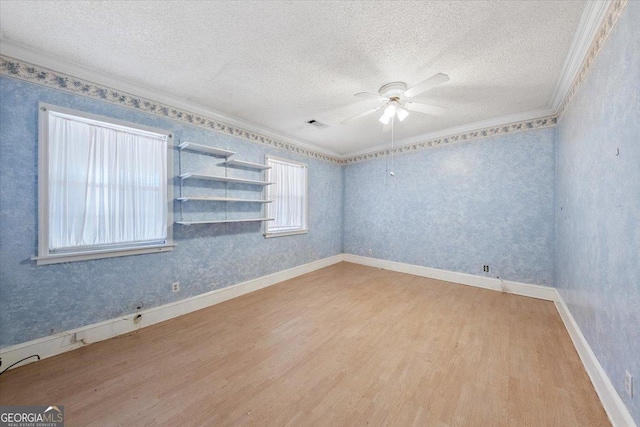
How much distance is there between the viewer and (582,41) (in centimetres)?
173

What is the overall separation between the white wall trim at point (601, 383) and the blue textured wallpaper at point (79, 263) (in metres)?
3.62

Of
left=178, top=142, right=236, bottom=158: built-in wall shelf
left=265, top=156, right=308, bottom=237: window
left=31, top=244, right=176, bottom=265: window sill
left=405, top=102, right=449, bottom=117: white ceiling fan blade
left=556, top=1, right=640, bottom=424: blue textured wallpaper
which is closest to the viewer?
left=556, top=1, right=640, bottom=424: blue textured wallpaper

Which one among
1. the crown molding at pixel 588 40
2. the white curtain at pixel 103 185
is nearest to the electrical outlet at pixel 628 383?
the crown molding at pixel 588 40

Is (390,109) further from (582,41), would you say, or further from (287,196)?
(287,196)

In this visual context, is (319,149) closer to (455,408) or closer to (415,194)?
(415,194)

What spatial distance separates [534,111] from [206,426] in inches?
192

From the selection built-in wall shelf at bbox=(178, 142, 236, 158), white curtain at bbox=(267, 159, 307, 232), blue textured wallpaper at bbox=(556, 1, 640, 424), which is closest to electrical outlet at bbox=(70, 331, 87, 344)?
built-in wall shelf at bbox=(178, 142, 236, 158)

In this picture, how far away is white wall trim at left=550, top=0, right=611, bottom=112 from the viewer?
57.6 inches

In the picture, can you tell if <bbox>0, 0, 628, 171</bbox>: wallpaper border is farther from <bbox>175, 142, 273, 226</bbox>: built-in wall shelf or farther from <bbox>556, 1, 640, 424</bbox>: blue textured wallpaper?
<bbox>175, 142, 273, 226</bbox>: built-in wall shelf

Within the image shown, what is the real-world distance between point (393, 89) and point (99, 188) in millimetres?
3163

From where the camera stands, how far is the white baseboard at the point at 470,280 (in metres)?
3.12

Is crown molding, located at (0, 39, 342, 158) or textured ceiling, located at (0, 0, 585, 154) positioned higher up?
textured ceiling, located at (0, 0, 585, 154)

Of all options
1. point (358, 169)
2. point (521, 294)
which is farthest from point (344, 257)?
point (521, 294)

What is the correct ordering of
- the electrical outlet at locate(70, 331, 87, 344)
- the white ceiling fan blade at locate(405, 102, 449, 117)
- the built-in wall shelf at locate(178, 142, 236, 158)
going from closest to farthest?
1. the electrical outlet at locate(70, 331, 87, 344)
2. the white ceiling fan blade at locate(405, 102, 449, 117)
3. the built-in wall shelf at locate(178, 142, 236, 158)
